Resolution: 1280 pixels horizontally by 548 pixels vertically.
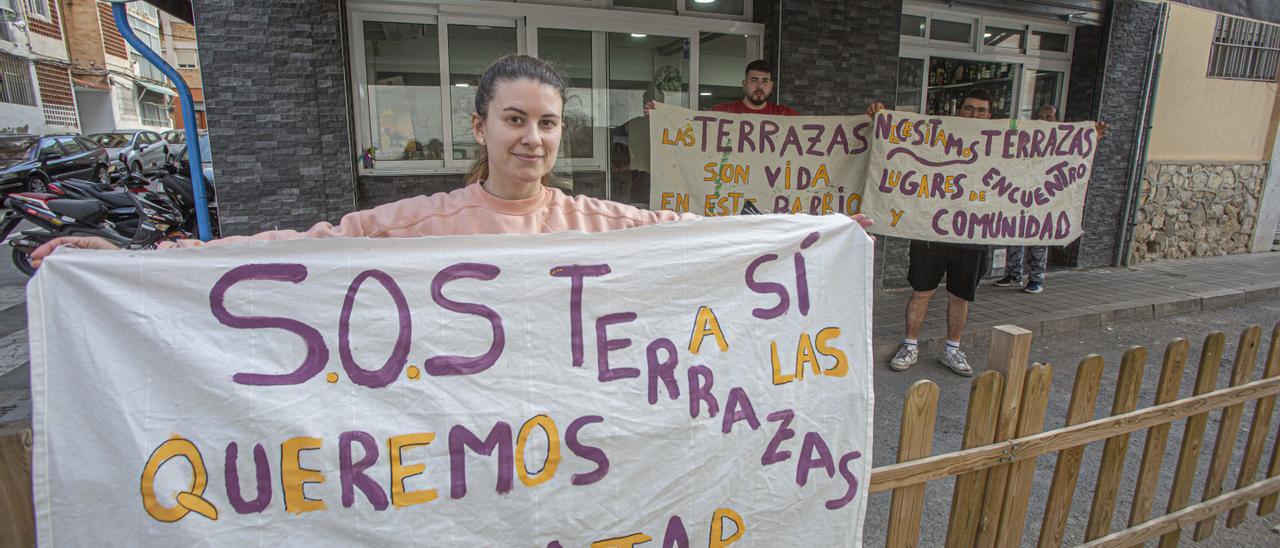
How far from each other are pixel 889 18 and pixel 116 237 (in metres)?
8.10

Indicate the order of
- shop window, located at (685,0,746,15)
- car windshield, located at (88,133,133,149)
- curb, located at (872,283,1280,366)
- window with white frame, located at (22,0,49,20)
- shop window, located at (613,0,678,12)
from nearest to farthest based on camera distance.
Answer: curb, located at (872,283,1280,366) → shop window, located at (613,0,678,12) → shop window, located at (685,0,746,15) → car windshield, located at (88,133,133,149) → window with white frame, located at (22,0,49,20)

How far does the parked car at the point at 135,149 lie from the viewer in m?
17.1

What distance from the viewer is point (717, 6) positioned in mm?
5867

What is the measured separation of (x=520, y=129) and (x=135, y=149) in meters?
21.7

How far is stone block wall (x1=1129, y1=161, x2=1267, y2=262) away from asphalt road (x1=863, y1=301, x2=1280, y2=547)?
1.67m

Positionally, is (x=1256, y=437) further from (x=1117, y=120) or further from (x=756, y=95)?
(x=1117, y=120)

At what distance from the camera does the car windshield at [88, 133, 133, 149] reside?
18.2 m

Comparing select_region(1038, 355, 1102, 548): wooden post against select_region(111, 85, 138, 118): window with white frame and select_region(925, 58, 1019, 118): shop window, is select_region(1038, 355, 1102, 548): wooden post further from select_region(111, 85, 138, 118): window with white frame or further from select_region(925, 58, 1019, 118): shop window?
select_region(111, 85, 138, 118): window with white frame

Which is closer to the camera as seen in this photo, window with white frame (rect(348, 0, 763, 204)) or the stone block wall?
window with white frame (rect(348, 0, 763, 204))

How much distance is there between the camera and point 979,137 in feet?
14.1

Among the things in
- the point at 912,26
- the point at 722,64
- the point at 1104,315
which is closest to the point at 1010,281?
the point at 1104,315

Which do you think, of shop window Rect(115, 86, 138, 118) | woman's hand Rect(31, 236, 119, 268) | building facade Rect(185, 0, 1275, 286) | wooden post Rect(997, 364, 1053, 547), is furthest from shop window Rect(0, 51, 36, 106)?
wooden post Rect(997, 364, 1053, 547)

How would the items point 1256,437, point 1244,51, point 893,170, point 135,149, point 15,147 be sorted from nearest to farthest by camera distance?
1. point 1256,437
2. point 893,170
3. point 1244,51
4. point 15,147
5. point 135,149

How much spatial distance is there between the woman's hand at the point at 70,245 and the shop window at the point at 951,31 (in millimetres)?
7115
